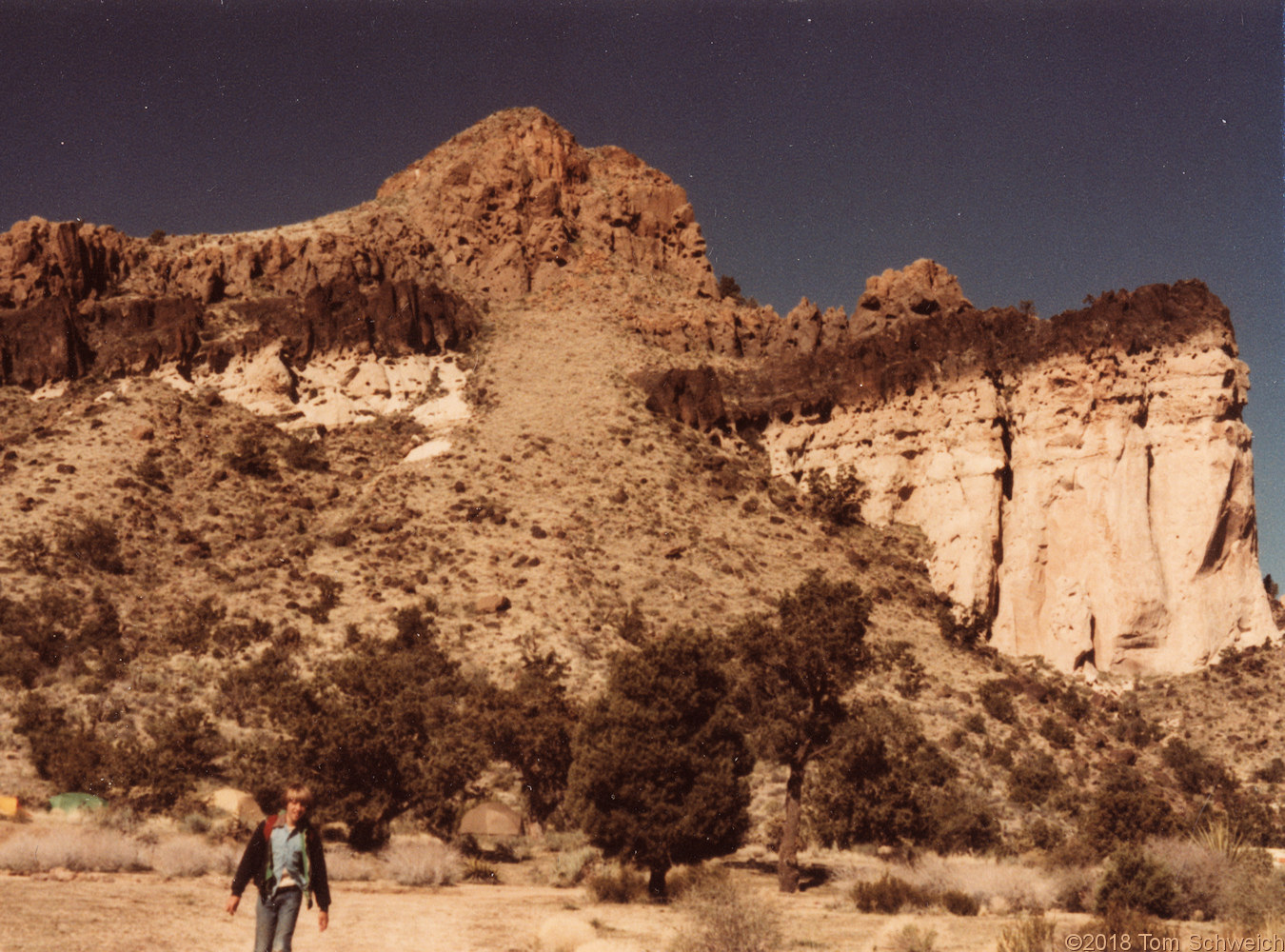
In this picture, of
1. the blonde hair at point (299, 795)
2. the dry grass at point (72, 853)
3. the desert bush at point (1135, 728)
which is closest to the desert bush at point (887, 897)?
the blonde hair at point (299, 795)

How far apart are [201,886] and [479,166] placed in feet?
215

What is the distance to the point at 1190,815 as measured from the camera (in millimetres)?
30938

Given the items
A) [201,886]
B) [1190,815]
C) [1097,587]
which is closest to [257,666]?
[201,886]

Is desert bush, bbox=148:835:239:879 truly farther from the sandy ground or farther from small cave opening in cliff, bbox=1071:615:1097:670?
small cave opening in cliff, bbox=1071:615:1097:670

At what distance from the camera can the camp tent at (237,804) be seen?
26.0 meters

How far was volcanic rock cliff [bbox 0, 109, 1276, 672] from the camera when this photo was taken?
43.4 meters

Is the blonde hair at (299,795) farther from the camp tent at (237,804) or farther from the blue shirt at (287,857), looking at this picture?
the camp tent at (237,804)

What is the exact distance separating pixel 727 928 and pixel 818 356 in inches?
1843

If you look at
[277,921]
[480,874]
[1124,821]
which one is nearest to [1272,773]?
[1124,821]

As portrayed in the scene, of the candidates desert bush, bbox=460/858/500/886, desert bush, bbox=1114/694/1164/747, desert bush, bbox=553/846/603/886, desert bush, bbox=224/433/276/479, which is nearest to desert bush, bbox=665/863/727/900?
desert bush, bbox=553/846/603/886

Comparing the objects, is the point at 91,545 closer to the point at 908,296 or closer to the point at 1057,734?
the point at 1057,734

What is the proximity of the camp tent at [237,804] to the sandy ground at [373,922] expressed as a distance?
6.28 meters

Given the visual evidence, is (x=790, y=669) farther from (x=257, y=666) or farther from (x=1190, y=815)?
(x=257, y=666)

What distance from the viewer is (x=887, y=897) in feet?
64.0
